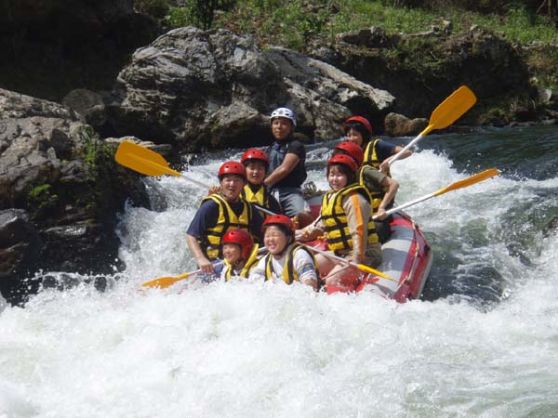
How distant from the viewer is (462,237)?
7539 mm

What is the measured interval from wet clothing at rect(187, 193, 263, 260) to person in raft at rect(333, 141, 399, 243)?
0.90 m

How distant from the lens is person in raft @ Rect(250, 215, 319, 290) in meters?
5.20

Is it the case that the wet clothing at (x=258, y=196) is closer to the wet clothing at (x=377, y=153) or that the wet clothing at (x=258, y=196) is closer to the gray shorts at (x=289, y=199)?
the gray shorts at (x=289, y=199)

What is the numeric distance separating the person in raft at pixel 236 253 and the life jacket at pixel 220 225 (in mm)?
186

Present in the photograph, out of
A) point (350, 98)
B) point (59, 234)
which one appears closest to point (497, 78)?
point (350, 98)

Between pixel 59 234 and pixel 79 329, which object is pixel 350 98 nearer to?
pixel 59 234

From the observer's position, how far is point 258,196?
620 centimetres

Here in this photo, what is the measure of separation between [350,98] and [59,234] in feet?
22.5

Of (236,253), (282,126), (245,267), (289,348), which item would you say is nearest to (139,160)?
(282,126)

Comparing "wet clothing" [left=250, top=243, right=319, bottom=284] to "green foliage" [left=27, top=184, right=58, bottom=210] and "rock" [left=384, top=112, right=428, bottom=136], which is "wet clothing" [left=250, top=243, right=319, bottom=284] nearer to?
"green foliage" [left=27, top=184, right=58, bottom=210]

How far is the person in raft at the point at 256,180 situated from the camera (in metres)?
6.13

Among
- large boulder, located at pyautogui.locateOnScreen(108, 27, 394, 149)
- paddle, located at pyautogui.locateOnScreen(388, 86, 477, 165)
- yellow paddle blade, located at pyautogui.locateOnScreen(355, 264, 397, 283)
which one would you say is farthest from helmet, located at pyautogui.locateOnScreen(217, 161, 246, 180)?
large boulder, located at pyautogui.locateOnScreen(108, 27, 394, 149)

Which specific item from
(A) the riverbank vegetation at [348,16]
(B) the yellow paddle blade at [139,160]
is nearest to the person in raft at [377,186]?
(B) the yellow paddle blade at [139,160]

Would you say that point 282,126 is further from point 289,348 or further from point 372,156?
point 289,348
